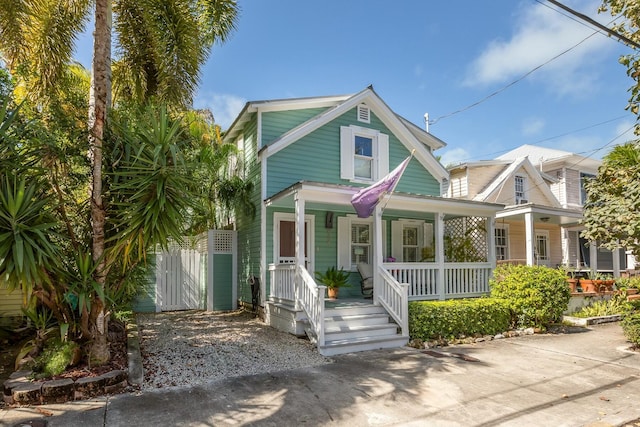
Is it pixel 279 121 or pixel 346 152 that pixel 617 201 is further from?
pixel 279 121

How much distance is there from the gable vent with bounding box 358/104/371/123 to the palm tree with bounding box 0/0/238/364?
178 inches

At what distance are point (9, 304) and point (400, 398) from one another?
8362 millimetres

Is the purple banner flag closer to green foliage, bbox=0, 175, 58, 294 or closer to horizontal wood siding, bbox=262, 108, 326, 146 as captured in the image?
horizontal wood siding, bbox=262, 108, 326, 146

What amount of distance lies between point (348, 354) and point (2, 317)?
7.23 meters

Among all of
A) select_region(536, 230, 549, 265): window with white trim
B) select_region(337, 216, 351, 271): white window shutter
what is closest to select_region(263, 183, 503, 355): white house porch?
select_region(337, 216, 351, 271): white window shutter

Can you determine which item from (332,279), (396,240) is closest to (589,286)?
(396,240)

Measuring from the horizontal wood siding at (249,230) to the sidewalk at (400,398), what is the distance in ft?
15.0

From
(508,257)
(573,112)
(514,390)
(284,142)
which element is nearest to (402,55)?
(284,142)

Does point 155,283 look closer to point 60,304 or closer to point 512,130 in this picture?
point 60,304

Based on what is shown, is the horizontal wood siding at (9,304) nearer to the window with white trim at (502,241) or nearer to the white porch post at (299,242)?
the white porch post at (299,242)

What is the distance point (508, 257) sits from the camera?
16.2m

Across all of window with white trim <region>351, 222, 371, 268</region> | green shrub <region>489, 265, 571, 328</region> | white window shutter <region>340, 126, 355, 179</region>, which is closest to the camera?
green shrub <region>489, 265, 571, 328</region>

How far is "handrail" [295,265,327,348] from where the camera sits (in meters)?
7.23

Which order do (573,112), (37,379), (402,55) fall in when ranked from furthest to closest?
(573,112), (402,55), (37,379)
